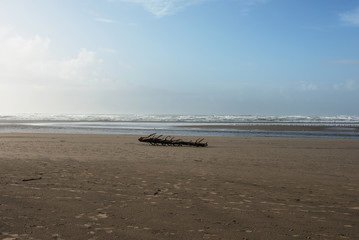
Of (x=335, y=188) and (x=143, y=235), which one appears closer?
(x=143, y=235)

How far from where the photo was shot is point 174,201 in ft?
21.6

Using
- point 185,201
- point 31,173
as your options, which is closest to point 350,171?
point 185,201

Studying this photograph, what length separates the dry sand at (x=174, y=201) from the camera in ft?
16.3

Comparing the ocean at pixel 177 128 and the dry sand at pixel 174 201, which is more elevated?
the ocean at pixel 177 128

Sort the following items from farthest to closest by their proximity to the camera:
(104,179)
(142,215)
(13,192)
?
(104,179) < (13,192) < (142,215)

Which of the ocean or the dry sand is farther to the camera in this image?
the ocean

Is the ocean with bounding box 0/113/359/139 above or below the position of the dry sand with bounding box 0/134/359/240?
above

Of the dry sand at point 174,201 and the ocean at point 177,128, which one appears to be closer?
the dry sand at point 174,201

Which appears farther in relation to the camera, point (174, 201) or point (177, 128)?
point (177, 128)

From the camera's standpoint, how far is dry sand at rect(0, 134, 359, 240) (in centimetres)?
496

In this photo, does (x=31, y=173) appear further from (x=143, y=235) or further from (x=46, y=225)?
(x=143, y=235)

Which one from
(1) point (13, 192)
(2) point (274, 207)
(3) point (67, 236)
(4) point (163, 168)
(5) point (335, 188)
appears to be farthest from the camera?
(4) point (163, 168)

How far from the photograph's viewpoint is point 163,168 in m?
10.8

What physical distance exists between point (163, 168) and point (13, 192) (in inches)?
194
